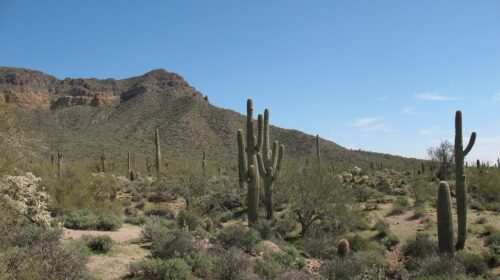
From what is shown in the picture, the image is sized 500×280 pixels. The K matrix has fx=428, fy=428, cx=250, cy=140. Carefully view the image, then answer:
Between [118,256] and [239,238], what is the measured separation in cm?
385

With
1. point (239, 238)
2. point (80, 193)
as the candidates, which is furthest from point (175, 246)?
point (80, 193)

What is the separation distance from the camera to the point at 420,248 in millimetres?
15289

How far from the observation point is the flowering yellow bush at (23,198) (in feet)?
33.1

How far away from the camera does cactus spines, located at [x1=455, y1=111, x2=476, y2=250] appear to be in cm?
1602

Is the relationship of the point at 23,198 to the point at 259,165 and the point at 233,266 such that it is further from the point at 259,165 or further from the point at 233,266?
the point at 259,165

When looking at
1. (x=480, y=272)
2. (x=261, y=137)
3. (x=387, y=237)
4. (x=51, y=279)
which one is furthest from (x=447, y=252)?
(x=51, y=279)

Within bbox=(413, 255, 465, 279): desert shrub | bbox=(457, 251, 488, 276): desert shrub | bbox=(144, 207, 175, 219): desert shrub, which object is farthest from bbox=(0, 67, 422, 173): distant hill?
bbox=(413, 255, 465, 279): desert shrub

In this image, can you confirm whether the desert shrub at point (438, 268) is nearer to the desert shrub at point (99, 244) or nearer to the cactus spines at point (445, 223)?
the cactus spines at point (445, 223)

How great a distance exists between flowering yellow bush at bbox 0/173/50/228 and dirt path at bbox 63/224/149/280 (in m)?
1.12

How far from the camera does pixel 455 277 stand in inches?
396

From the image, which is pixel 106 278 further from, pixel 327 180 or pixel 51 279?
pixel 327 180

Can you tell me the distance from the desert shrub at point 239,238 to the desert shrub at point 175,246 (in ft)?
5.90

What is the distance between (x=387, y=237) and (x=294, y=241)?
398cm

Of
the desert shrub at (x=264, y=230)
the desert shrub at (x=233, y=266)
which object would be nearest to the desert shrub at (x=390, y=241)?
the desert shrub at (x=264, y=230)
